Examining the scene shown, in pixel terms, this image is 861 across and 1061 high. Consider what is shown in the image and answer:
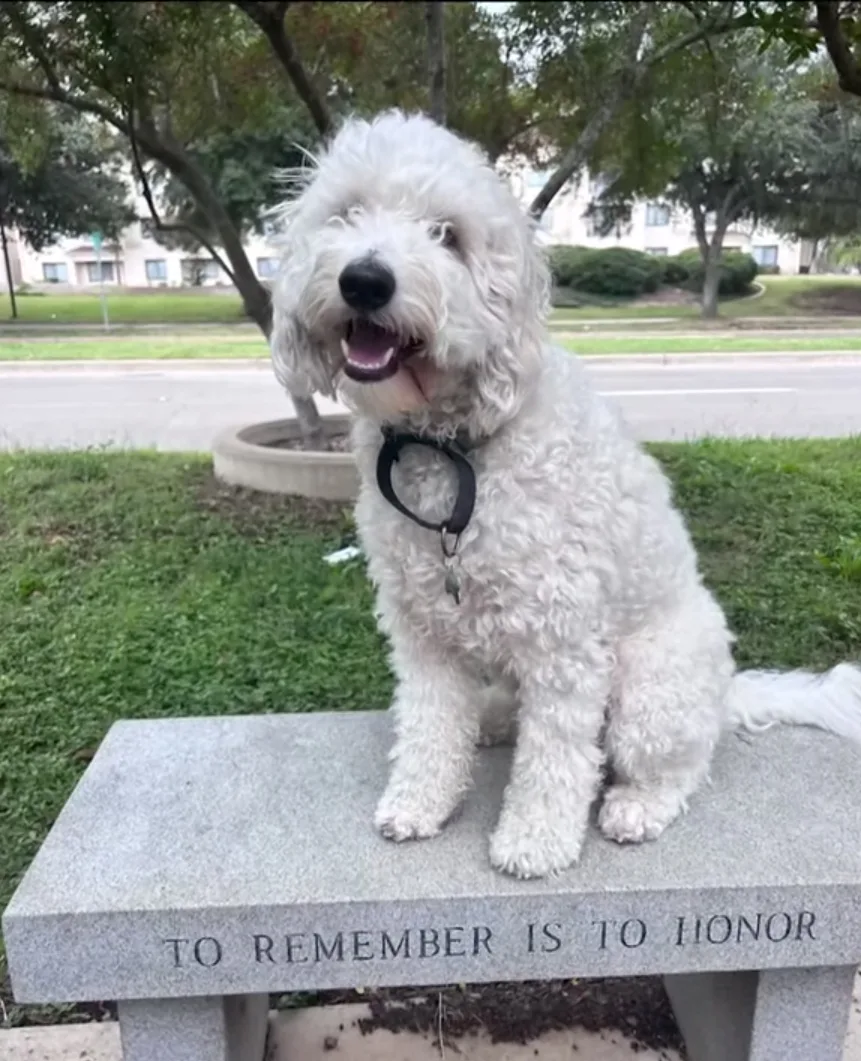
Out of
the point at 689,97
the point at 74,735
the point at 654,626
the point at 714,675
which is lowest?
the point at 74,735

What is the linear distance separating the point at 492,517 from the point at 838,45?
13.7 ft

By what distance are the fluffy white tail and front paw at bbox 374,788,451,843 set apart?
965mm

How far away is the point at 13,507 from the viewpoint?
600 cm

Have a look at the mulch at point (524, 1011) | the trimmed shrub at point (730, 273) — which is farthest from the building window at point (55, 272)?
the mulch at point (524, 1011)

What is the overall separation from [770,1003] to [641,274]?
1000 inches

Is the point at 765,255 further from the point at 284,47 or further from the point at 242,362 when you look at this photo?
the point at 284,47

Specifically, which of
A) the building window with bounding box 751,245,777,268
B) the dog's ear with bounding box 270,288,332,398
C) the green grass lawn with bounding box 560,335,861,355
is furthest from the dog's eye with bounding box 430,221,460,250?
the building window with bounding box 751,245,777,268

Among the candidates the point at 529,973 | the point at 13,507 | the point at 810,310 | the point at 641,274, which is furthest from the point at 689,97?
the point at 641,274

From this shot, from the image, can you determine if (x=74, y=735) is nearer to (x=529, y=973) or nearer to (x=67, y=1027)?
(x=67, y=1027)

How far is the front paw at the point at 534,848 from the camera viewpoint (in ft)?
6.97

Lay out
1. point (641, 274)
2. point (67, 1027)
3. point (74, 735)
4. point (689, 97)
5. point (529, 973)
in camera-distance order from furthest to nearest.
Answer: point (641, 274) < point (689, 97) < point (74, 735) < point (67, 1027) < point (529, 973)

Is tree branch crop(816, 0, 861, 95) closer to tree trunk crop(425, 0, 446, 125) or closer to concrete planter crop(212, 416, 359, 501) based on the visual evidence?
tree trunk crop(425, 0, 446, 125)

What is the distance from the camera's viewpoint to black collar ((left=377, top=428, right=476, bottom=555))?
2.02 m

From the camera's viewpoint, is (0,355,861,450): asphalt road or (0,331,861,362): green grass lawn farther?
(0,331,861,362): green grass lawn
